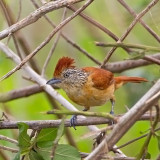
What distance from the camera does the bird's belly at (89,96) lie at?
4.21 m

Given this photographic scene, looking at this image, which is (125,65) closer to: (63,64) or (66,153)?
(63,64)

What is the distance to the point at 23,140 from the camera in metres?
2.57

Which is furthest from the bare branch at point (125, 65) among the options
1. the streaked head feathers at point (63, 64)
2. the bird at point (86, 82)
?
the streaked head feathers at point (63, 64)

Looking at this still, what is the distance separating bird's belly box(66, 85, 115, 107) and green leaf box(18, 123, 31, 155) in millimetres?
1658

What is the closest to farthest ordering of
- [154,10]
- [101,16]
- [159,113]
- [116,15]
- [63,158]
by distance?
[159,113], [63,158], [154,10], [116,15], [101,16]

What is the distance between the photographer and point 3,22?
4.86 metres

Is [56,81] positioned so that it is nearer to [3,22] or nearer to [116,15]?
[3,22]

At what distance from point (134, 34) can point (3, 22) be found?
139cm

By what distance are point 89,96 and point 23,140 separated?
170cm

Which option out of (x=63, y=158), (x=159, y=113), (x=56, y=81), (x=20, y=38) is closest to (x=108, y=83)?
(x=56, y=81)

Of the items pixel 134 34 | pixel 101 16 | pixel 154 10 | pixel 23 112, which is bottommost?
pixel 154 10

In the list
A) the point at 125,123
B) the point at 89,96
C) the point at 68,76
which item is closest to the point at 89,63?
the point at 68,76

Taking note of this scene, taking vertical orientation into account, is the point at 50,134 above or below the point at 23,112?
below

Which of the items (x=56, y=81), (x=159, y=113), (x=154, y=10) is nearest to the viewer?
(x=159, y=113)
